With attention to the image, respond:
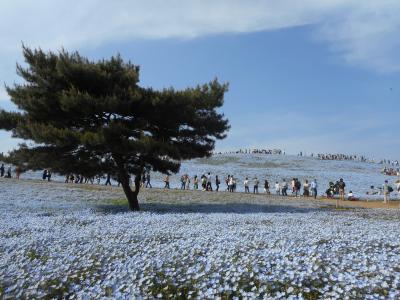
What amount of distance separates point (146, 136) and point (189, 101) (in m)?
3.01

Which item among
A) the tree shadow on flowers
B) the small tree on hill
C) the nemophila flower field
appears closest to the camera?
the nemophila flower field

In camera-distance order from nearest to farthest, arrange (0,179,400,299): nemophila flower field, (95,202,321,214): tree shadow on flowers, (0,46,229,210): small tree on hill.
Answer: (0,179,400,299): nemophila flower field, (0,46,229,210): small tree on hill, (95,202,321,214): tree shadow on flowers

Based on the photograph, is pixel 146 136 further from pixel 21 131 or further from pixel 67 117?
pixel 21 131

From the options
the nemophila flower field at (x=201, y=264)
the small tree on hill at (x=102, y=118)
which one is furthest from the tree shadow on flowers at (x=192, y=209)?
the nemophila flower field at (x=201, y=264)

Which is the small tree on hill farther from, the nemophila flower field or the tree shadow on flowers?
the nemophila flower field

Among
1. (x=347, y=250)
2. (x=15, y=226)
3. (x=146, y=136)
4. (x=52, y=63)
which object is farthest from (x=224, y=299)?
(x=52, y=63)

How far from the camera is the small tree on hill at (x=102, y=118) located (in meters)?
19.5

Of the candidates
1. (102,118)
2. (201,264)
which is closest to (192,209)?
(102,118)

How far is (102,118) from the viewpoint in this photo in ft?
70.2

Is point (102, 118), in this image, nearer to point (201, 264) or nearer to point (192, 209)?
point (192, 209)

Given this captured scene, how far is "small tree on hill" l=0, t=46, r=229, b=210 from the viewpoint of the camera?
769 inches

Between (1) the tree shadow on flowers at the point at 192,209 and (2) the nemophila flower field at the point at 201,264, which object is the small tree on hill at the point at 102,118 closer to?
(1) the tree shadow on flowers at the point at 192,209

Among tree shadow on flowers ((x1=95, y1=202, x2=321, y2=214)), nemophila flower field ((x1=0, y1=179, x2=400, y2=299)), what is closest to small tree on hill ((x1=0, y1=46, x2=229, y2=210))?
tree shadow on flowers ((x1=95, y1=202, x2=321, y2=214))

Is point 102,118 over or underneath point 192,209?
over
